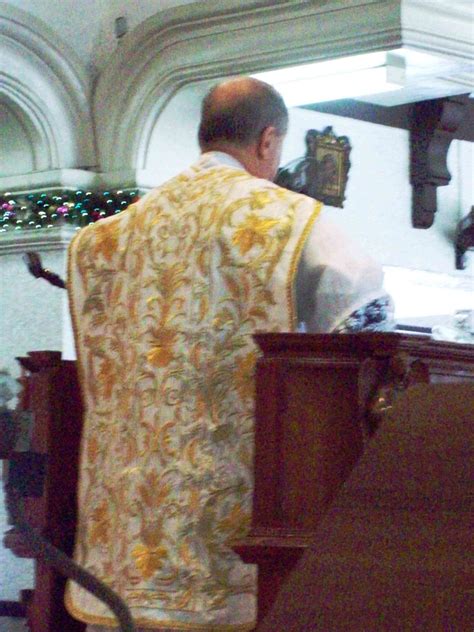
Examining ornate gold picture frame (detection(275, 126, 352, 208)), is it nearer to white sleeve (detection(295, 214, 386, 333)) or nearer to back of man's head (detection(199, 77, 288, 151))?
back of man's head (detection(199, 77, 288, 151))

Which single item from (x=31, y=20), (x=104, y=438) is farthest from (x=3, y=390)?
(x=104, y=438)

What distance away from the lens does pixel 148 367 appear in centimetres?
283

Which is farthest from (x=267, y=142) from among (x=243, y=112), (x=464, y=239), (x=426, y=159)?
(x=464, y=239)

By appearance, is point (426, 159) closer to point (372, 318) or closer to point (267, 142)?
point (267, 142)

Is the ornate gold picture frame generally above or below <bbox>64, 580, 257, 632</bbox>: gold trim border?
above

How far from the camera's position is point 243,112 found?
9.32 feet

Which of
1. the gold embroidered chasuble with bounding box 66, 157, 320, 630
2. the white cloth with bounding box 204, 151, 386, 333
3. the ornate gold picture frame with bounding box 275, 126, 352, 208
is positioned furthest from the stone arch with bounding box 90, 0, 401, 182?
the white cloth with bounding box 204, 151, 386, 333

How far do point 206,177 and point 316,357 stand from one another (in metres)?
0.65

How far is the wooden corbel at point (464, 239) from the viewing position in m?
8.64

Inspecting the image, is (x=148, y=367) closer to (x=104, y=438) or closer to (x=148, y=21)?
(x=104, y=438)

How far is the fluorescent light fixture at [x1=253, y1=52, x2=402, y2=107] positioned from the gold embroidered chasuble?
341cm

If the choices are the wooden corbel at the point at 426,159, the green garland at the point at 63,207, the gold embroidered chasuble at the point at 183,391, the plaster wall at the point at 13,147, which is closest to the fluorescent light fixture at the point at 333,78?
the green garland at the point at 63,207

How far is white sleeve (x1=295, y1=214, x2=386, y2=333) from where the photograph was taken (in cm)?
262

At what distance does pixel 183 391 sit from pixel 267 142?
55cm
